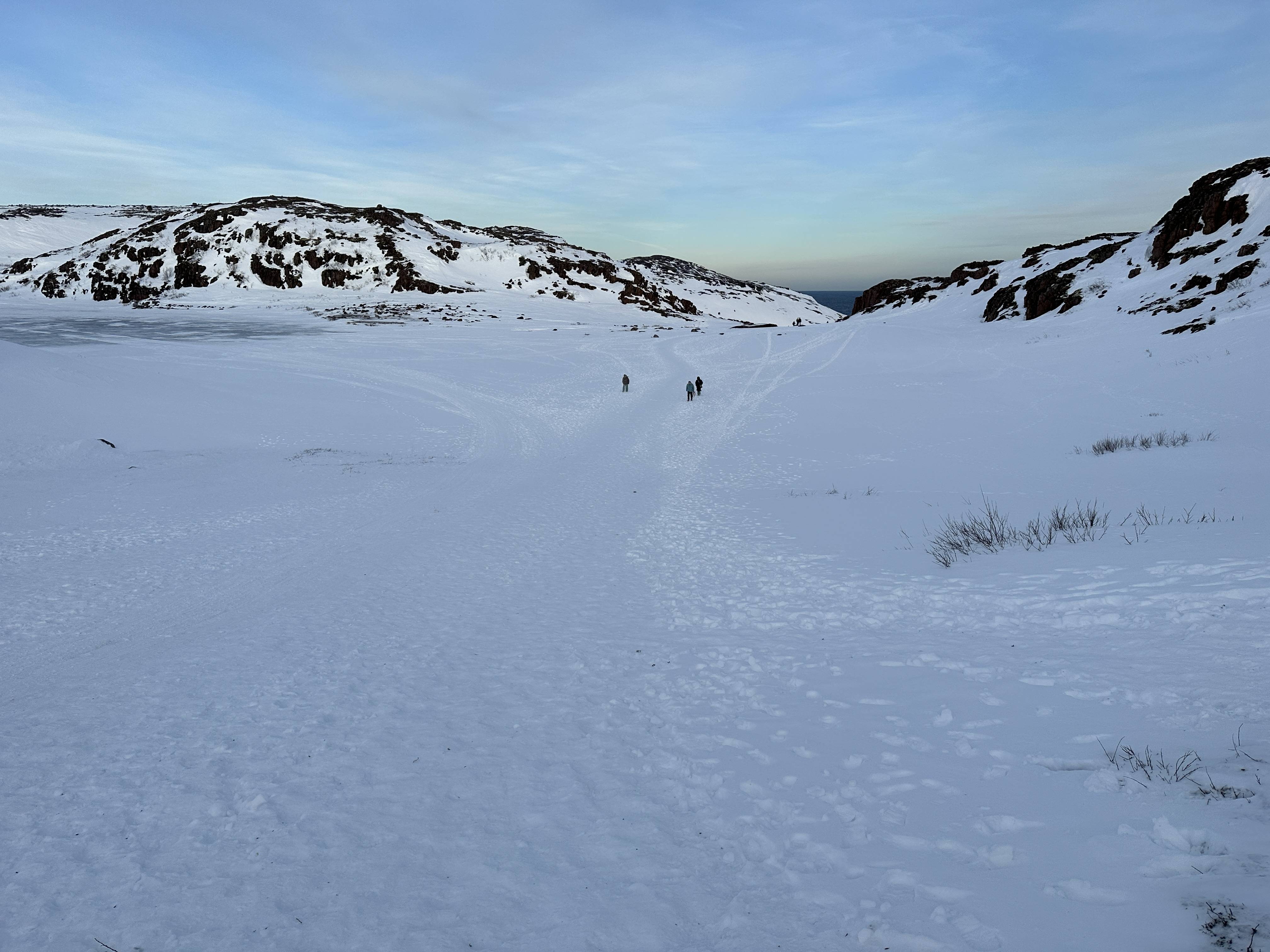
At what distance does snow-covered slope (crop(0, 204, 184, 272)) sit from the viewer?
11081cm

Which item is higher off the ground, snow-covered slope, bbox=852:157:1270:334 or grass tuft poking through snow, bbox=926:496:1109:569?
snow-covered slope, bbox=852:157:1270:334

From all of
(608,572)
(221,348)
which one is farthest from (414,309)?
(608,572)

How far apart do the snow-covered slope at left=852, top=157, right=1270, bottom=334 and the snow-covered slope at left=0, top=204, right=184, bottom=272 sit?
120m

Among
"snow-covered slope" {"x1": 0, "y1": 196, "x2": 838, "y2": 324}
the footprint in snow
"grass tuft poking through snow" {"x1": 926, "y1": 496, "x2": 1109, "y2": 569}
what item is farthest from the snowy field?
"snow-covered slope" {"x1": 0, "y1": 196, "x2": 838, "y2": 324}

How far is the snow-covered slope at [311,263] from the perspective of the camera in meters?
74.6

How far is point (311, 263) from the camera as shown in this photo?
250ft

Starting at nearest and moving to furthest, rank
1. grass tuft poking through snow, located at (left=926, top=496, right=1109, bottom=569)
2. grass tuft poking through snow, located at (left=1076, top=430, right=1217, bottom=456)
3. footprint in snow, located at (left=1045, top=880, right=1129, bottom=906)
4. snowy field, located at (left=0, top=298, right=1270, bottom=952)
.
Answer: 1. footprint in snow, located at (left=1045, top=880, right=1129, bottom=906)
2. snowy field, located at (left=0, top=298, right=1270, bottom=952)
3. grass tuft poking through snow, located at (left=926, top=496, right=1109, bottom=569)
4. grass tuft poking through snow, located at (left=1076, top=430, right=1217, bottom=456)

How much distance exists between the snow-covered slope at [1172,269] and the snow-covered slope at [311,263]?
30454mm

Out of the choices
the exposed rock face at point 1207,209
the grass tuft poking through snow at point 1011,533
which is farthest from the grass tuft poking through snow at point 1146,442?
the exposed rock face at point 1207,209

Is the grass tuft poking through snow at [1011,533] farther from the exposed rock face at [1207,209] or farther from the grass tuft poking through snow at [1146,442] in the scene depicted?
the exposed rock face at [1207,209]

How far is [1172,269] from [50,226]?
163m

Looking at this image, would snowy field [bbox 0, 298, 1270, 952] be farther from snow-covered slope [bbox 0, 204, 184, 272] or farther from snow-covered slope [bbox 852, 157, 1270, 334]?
snow-covered slope [bbox 0, 204, 184, 272]

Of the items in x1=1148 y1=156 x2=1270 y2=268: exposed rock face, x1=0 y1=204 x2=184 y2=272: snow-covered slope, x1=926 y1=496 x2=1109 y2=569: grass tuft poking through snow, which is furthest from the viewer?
x1=0 y1=204 x2=184 y2=272: snow-covered slope

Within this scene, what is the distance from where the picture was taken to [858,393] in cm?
2664
